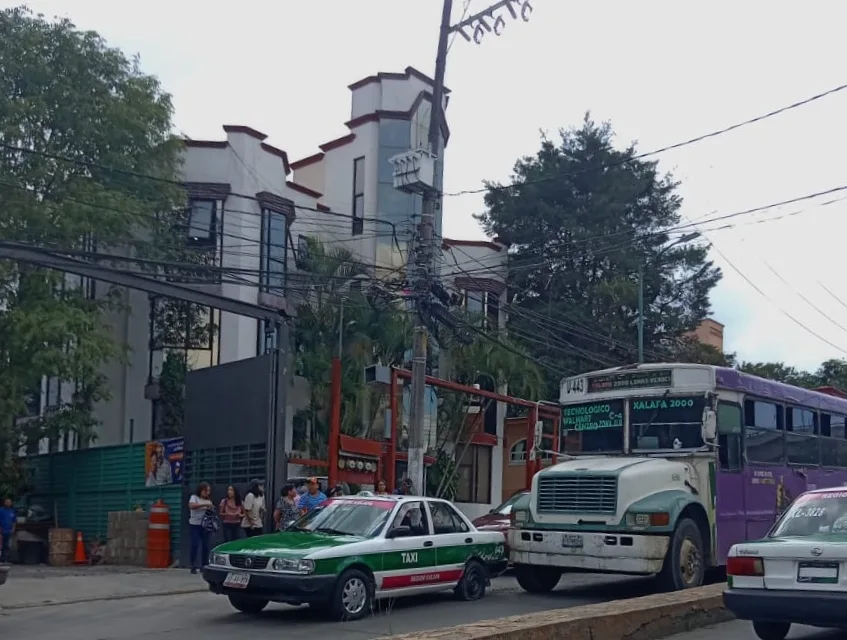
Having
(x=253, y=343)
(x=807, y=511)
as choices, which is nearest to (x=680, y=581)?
(x=807, y=511)

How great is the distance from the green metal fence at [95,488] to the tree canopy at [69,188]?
1039 mm

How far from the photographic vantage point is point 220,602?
14.8 metres

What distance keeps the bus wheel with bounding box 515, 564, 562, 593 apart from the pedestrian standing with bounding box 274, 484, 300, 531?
4.66 m

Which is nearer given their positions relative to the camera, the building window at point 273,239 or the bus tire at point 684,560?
the bus tire at point 684,560

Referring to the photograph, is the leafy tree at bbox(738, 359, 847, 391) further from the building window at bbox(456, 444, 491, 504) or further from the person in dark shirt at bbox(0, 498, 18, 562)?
the person in dark shirt at bbox(0, 498, 18, 562)

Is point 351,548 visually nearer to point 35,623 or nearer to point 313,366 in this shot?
point 35,623

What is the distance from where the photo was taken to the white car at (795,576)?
9.34 metres

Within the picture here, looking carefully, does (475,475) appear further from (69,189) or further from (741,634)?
(741,634)

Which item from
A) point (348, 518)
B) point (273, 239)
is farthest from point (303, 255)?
point (348, 518)

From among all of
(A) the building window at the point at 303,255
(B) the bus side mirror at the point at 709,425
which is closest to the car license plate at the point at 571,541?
(B) the bus side mirror at the point at 709,425

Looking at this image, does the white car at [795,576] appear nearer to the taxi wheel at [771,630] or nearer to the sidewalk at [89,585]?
the taxi wheel at [771,630]

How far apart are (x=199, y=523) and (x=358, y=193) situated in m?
16.3

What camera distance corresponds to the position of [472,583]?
14609 millimetres

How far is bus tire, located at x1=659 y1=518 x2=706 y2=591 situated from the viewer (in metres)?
14.1
